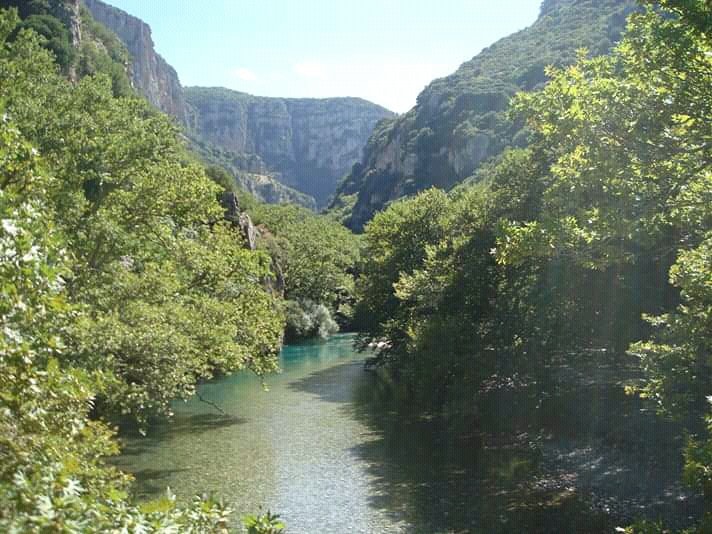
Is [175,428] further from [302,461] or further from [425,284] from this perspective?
[425,284]

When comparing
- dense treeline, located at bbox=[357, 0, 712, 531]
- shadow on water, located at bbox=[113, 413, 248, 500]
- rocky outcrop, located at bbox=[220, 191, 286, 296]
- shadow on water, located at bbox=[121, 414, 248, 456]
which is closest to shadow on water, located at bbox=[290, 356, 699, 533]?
dense treeline, located at bbox=[357, 0, 712, 531]

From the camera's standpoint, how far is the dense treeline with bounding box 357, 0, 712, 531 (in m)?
9.90

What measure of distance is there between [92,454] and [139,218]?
1248 centimetres

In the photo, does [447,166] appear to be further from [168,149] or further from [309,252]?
[168,149]

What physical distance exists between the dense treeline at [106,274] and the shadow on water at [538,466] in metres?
6.93

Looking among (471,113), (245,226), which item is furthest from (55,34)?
(471,113)

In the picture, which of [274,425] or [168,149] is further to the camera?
[274,425]

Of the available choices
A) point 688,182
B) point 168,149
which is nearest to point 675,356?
point 688,182

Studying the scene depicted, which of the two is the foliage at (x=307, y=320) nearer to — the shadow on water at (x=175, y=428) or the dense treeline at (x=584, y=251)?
the dense treeline at (x=584, y=251)

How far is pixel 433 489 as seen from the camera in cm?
1844

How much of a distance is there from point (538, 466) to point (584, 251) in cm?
1112

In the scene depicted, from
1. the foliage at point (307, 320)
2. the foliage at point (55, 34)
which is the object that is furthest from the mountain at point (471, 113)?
the foliage at point (55, 34)

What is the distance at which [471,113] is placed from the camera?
518 feet

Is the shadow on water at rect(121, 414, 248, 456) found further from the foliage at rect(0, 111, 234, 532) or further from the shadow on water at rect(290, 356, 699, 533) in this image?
the foliage at rect(0, 111, 234, 532)
